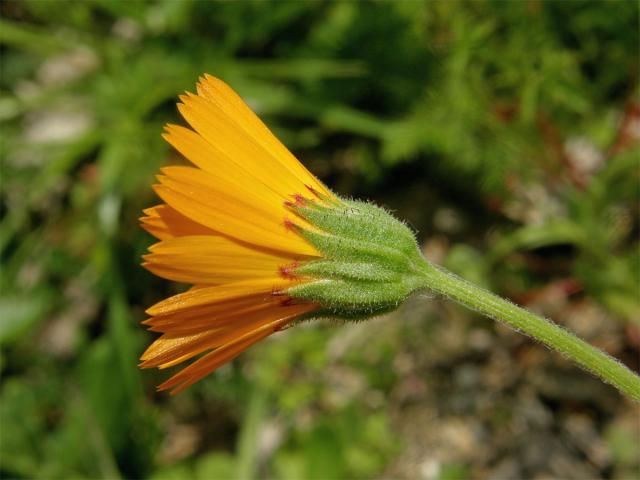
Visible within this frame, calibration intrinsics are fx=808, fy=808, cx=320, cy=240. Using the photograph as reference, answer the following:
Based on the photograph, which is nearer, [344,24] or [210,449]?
[344,24]

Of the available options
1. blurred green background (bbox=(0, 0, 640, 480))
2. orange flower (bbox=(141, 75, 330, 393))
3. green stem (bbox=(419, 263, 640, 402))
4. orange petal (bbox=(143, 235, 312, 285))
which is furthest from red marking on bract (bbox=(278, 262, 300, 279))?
blurred green background (bbox=(0, 0, 640, 480))

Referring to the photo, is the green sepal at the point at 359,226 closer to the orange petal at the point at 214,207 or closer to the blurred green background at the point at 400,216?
the orange petal at the point at 214,207

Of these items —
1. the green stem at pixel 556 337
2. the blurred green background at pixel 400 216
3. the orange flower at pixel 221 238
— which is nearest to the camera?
the green stem at pixel 556 337

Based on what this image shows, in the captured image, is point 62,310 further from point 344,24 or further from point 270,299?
point 270,299

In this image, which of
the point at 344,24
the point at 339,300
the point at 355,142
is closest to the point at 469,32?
the point at 344,24

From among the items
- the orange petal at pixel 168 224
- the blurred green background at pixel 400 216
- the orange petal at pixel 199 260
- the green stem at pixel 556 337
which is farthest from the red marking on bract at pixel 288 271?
the blurred green background at pixel 400 216

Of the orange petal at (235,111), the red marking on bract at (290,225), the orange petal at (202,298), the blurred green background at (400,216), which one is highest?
the orange petal at (235,111)

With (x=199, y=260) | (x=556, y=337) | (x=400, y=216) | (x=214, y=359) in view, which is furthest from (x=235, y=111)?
(x=400, y=216)

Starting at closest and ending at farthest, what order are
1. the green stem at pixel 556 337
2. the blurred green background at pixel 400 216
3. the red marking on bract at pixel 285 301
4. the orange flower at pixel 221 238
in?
the green stem at pixel 556 337, the orange flower at pixel 221 238, the red marking on bract at pixel 285 301, the blurred green background at pixel 400 216
